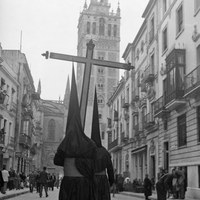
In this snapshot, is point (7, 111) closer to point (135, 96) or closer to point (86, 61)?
point (135, 96)

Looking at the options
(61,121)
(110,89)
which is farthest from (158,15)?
(61,121)

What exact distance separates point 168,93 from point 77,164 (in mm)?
19225

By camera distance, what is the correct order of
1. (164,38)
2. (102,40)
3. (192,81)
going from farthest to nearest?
(102,40)
(164,38)
(192,81)

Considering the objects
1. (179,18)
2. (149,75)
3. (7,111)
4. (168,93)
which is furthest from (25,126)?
(179,18)

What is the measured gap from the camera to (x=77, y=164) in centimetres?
562

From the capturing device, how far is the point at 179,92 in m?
22.5

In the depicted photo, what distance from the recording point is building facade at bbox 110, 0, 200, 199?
21.5 m

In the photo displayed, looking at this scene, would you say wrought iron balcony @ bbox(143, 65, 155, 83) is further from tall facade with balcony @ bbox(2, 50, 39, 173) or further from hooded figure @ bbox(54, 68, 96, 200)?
hooded figure @ bbox(54, 68, 96, 200)

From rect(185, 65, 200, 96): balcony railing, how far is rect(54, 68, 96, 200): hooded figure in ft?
47.4

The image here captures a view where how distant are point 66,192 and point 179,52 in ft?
61.5

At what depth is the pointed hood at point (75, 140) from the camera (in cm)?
560

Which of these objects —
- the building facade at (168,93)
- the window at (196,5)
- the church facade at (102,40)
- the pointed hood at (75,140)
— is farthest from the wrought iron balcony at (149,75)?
the church facade at (102,40)

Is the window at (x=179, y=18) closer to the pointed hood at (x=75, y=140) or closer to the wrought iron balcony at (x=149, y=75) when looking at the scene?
the wrought iron balcony at (x=149, y=75)

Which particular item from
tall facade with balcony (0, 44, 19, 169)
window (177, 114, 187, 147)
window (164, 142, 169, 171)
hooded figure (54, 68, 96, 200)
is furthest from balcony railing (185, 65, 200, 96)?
tall facade with balcony (0, 44, 19, 169)
